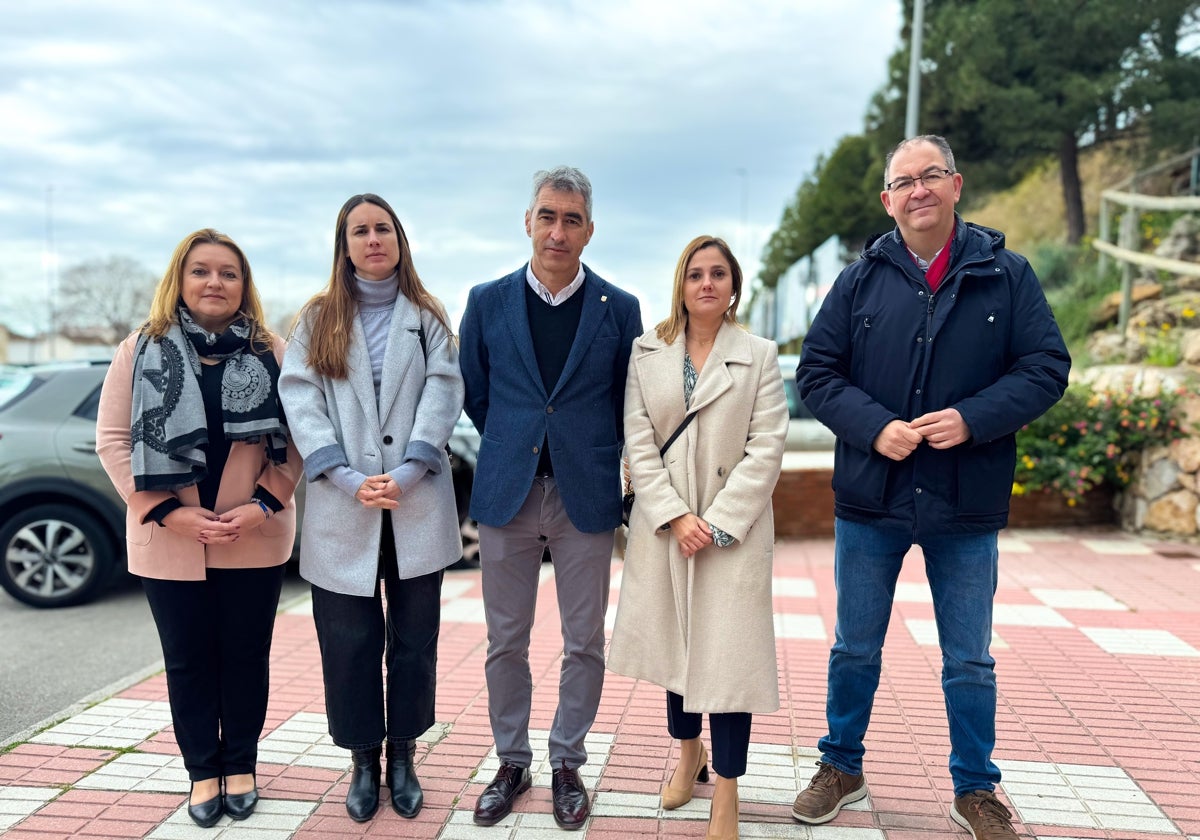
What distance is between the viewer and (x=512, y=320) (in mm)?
3508

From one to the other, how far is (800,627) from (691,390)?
3275 millimetres

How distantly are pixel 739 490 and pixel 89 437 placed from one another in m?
5.25

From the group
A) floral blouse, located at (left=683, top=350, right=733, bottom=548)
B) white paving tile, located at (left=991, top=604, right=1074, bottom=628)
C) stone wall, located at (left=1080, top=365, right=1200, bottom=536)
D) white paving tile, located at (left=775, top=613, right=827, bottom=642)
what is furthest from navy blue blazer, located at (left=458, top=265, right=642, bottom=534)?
stone wall, located at (left=1080, top=365, right=1200, bottom=536)

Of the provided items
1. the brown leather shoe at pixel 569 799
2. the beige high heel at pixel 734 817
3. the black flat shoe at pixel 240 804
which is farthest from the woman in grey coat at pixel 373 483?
the beige high heel at pixel 734 817

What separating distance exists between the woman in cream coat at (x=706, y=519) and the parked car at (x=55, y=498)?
4057 millimetres

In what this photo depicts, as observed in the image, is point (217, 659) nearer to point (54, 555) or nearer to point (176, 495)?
point (176, 495)

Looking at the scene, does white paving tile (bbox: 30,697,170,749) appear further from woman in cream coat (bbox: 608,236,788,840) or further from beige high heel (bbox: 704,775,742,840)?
beige high heel (bbox: 704,775,742,840)

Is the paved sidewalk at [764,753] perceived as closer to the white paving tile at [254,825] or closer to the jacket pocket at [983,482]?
the white paving tile at [254,825]

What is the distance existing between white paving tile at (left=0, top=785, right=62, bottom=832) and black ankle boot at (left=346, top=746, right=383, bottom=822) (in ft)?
3.48

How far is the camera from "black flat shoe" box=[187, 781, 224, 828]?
3.33m

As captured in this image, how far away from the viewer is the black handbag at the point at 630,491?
3.34m

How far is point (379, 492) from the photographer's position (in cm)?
331

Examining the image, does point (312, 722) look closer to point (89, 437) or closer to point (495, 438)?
point (495, 438)

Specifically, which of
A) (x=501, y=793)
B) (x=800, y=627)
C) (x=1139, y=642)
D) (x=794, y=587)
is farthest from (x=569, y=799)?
(x=794, y=587)
